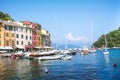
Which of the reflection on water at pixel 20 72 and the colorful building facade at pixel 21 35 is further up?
the colorful building facade at pixel 21 35

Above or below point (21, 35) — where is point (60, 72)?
below

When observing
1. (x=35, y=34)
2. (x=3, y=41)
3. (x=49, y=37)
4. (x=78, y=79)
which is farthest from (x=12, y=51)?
(x=78, y=79)

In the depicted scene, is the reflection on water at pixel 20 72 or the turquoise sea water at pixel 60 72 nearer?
the turquoise sea water at pixel 60 72

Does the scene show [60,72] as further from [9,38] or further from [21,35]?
[21,35]

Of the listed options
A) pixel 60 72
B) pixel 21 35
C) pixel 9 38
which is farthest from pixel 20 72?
pixel 21 35

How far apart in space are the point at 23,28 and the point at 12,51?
1498 cm

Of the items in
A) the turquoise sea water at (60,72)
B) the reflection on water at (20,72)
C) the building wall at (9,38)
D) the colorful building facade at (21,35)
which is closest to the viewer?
the turquoise sea water at (60,72)

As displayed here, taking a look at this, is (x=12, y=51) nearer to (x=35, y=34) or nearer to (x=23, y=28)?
(x=23, y=28)

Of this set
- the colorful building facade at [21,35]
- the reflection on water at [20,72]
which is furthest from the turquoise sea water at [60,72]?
the colorful building facade at [21,35]

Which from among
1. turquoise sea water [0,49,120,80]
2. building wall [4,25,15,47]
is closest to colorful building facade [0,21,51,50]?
building wall [4,25,15,47]

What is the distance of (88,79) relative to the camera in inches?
1625

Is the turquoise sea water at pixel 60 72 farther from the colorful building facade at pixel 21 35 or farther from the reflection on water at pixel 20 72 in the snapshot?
the colorful building facade at pixel 21 35

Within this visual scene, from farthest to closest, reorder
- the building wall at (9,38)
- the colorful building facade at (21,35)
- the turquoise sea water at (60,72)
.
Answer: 1. the building wall at (9,38)
2. the colorful building facade at (21,35)
3. the turquoise sea water at (60,72)

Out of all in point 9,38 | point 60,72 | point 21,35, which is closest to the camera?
point 60,72
